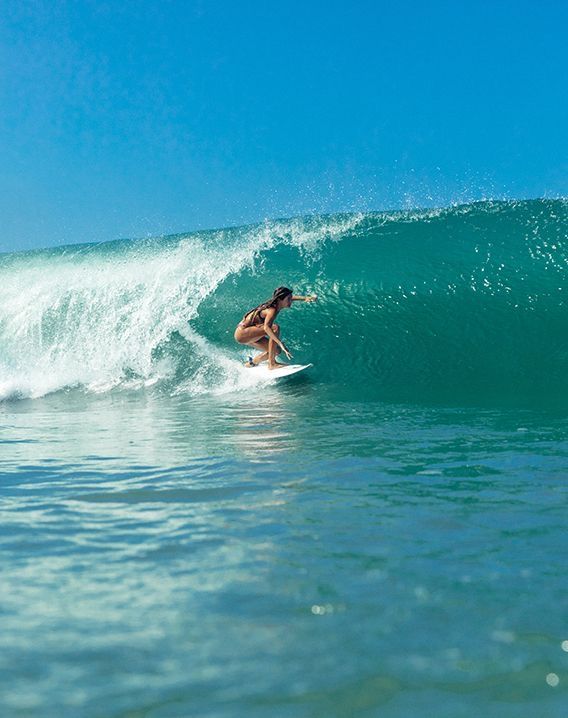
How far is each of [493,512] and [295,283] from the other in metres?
11.2

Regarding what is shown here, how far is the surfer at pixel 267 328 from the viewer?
10.6 meters

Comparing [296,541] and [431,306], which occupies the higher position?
[431,306]

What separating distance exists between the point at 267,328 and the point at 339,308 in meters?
3.20

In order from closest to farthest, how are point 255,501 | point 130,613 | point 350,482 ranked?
point 130,613, point 255,501, point 350,482

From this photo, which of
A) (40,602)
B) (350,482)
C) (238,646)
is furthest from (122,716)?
(350,482)

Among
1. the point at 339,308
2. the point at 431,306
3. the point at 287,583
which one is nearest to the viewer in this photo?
the point at 287,583

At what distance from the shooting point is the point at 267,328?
10469mm

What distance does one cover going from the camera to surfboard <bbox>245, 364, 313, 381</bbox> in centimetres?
1045

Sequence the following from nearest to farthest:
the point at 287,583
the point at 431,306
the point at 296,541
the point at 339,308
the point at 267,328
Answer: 1. the point at 287,583
2. the point at 296,541
3. the point at 267,328
4. the point at 431,306
5. the point at 339,308

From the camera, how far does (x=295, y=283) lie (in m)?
14.4

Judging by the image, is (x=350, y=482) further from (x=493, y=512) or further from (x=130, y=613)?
Answer: (x=130, y=613)

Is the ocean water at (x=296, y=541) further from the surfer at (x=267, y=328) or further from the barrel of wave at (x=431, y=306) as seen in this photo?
the surfer at (x=267, y=328)

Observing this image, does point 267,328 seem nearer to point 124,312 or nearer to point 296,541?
point 124,312

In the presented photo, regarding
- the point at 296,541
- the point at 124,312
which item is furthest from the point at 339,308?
the point at 296,541
